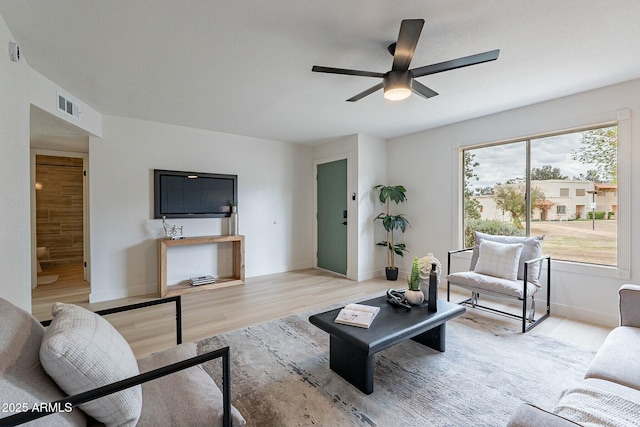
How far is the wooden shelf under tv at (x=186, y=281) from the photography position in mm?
3805

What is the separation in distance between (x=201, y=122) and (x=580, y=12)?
404 cm

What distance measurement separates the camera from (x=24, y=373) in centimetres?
86

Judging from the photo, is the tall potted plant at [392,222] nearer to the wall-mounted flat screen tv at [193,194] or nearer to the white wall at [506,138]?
the white wall at [506,138]


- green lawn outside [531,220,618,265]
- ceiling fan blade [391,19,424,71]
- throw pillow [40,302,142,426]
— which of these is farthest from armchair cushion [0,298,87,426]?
green lawn outside [531,220,618,265]

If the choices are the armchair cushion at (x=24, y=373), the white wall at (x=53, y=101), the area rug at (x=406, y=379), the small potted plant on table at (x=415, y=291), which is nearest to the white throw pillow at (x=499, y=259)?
the area rug at (x=406, y=379)

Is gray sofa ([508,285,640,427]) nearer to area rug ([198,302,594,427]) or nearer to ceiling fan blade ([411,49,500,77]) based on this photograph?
area rug ([198,302,594,427])

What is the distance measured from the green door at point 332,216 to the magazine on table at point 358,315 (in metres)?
2.81

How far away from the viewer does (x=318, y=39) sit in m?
2.05

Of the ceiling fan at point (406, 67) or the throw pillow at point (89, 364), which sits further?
the ceiling fan at point (406, 67)

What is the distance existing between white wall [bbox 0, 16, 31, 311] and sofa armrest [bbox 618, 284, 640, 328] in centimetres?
408

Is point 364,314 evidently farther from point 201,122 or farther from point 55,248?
point 55,248

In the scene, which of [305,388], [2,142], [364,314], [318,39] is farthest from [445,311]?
[2,142]

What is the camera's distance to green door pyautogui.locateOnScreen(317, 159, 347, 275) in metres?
5.02

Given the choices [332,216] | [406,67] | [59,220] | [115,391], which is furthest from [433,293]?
[59,220]
